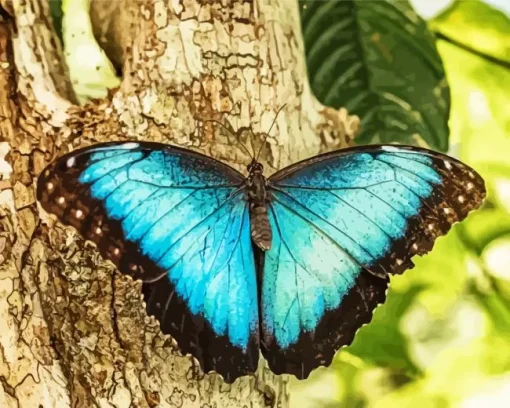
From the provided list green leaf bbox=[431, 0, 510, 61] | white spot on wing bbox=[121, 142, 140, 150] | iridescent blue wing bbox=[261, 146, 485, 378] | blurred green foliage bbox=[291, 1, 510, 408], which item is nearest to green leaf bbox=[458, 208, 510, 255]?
blurred green foliage bbox=[291, 1, 510, 408]

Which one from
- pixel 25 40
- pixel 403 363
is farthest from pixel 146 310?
pixel 403 363

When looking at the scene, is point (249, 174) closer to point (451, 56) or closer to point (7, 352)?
point (7, 352)

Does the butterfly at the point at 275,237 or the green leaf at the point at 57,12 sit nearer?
the butterfly at the point at 275,237

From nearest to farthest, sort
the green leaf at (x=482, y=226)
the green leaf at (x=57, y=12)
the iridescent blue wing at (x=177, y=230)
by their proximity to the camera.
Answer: the iridescent blue wing at (x=177, y=230), the green leaf at (x=57, y=12), the green leaf at (x=482, y=226)

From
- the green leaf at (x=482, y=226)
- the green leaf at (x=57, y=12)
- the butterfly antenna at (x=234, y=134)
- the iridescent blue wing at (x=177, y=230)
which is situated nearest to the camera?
the iridescent blue wing at (x=177, y=230)

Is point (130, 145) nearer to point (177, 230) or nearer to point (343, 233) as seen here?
point (177, 230)

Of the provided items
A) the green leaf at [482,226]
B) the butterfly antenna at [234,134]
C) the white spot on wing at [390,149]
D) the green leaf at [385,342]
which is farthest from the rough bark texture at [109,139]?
the green leaf at [482,226]

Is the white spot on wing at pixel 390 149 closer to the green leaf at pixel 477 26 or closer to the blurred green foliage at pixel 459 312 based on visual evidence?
the blurred green foliage at pixel 459 312

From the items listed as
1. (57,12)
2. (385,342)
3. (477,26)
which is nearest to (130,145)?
(57,12)

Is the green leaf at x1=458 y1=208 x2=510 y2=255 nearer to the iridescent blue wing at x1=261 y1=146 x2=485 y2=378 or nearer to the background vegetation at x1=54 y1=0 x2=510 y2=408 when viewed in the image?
the background vegetation at x1=54 y1=0 x2=510 y2=408
